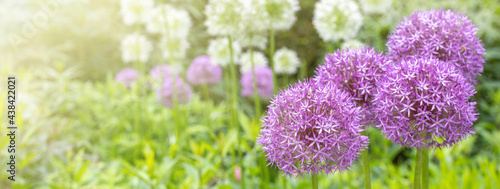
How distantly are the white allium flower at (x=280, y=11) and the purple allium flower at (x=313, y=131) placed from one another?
121 centimetres

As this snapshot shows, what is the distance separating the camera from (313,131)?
1.14 m

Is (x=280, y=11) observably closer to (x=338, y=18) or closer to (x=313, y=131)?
(x=338, y=18)

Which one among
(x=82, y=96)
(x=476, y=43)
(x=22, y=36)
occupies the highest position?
(x=22, y=36)

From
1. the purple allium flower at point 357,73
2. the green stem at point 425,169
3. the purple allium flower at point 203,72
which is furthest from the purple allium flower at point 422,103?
the purple allium flower at point 203,72

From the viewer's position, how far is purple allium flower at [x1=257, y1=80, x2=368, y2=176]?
1.12 m

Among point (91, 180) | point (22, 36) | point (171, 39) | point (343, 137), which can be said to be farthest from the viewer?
point (22, 36)

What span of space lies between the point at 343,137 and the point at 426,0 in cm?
434

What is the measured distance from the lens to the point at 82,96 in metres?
3.89

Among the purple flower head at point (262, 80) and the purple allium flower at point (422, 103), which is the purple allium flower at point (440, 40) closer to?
the purple allium flower at point (422, 103)

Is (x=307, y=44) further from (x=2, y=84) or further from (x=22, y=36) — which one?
(x=2, y=84)

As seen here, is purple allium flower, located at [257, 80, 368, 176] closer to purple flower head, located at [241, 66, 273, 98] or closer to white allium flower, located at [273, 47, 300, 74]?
white allium flower, located at [273, 47, 300, 74]

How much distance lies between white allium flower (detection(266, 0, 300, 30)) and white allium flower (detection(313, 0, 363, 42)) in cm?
25

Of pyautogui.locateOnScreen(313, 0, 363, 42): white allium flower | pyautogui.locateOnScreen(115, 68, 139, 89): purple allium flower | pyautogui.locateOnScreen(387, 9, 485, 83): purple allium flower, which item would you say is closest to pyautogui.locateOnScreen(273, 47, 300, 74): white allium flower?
pyautogui.locateOnScreen(313, 0, 363, 42): white allium flower

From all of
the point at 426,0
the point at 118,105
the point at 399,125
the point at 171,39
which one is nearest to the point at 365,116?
the point at 399,125
